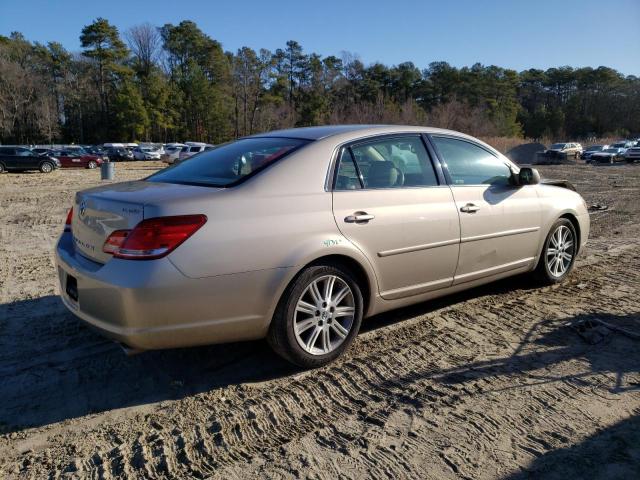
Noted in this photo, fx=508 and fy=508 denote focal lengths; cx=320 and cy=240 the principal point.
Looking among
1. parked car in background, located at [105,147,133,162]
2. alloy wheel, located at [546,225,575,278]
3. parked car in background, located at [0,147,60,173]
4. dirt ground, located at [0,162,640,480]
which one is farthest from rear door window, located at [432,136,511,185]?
parked car in background, located at [105,147,133,162]

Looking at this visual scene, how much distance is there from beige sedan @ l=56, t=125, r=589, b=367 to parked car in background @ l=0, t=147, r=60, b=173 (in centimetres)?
2783

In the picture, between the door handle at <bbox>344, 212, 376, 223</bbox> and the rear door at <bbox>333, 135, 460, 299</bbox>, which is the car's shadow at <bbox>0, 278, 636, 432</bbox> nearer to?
the rear door at <bbox>333, 135, 460, 299</bbox>

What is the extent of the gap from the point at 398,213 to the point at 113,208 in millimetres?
1894

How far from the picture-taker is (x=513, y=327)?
4.05 m

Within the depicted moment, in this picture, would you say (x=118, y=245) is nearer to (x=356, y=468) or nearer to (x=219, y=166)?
(x=219, y=166)

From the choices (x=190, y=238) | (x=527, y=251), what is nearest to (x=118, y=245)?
(x=190, y=238)

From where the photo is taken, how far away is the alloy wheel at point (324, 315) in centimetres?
326

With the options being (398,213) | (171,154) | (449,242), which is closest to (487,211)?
(449,242)

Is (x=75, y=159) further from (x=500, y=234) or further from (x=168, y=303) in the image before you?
(x=168, y=303)

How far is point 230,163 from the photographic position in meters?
3.65

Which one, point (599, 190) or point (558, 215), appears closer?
point (558, 215)

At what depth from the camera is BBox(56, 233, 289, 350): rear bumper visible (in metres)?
2.73

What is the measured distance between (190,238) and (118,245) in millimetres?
421

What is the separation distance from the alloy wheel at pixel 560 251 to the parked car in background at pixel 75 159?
3466 centimetres
